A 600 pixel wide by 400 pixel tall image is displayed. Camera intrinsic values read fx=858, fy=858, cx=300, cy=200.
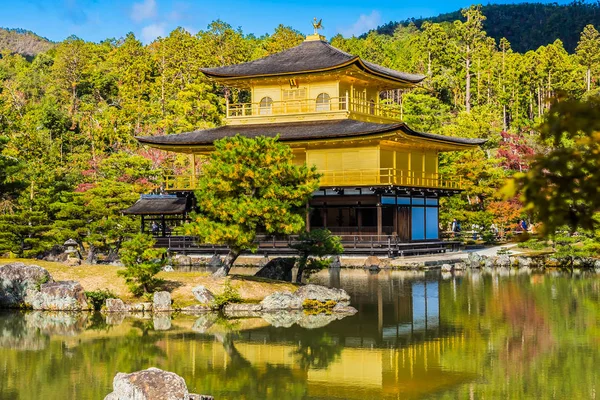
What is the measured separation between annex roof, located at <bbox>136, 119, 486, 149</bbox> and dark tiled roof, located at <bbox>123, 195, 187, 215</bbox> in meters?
2.78

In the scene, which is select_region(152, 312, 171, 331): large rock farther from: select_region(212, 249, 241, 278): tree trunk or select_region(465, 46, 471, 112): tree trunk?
select_region(465, 46, 471, 112): tree trunk

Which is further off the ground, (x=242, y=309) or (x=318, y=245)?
(x=318, y=245)

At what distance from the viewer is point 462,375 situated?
12977 millimetres

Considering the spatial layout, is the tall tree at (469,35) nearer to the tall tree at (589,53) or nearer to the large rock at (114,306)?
the tall tree at (589,53)

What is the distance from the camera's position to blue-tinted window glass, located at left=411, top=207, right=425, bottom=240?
3676 centimetres

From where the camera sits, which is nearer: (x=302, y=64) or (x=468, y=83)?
(x=302, y=64)

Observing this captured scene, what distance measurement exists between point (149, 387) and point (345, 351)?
534cm

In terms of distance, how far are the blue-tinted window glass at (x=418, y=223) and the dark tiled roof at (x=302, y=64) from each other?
6.23 m

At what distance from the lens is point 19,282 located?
21.1 metres

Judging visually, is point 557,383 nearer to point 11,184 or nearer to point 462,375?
point 462,375

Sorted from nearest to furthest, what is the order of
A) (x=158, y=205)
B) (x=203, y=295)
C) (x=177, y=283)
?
1. (x=203, y=295)
2. (x=177, y=283)
3. (x=158, y=205)

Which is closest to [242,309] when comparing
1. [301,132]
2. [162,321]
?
[162,321]

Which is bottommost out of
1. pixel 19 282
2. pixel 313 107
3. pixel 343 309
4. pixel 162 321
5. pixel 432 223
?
pixel 162 321

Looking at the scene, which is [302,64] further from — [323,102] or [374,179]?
[374,179]
